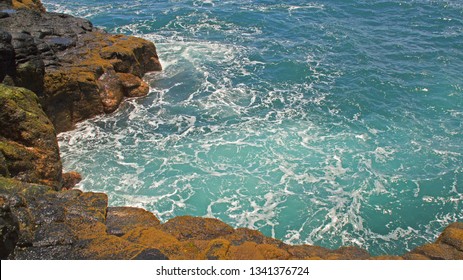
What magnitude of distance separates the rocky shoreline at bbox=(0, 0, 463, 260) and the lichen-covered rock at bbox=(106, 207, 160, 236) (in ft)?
0.12

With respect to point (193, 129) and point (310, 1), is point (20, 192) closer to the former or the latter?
point (193, 129)

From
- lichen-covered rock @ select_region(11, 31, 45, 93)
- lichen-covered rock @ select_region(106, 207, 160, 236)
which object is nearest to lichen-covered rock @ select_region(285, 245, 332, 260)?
lichen-covered rock @ select_region(106, 207, 160, 236)

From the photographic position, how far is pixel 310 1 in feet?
157

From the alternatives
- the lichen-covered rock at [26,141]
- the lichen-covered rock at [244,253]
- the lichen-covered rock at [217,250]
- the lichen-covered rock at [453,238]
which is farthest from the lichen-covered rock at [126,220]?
the lichen-covered rock at [453,238]

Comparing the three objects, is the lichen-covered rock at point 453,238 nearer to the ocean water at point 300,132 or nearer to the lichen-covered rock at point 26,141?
the ocean water at point 300,132

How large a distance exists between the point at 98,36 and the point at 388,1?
109ft

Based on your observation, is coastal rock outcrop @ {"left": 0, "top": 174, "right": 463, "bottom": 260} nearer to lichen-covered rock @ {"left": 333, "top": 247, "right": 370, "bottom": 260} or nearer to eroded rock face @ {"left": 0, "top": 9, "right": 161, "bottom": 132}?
lichen-covered rock @ {"left": 333, "top": 247, "right": 370, "bottom": 260}

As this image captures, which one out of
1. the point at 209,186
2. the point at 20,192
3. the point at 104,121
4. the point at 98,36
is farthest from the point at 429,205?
the point at 98,36

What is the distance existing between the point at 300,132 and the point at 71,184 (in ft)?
44.8

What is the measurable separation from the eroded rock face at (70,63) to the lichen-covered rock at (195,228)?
13.5 metres

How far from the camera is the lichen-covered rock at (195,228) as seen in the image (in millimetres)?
13510

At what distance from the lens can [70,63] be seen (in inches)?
1061

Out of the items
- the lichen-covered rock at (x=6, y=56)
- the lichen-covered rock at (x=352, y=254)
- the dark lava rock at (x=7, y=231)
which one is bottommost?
the lichen-covered rock at (x=352, y=254)

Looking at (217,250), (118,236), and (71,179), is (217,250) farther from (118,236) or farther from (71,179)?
(71,179)
